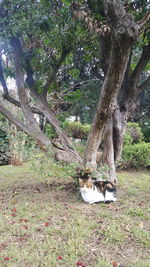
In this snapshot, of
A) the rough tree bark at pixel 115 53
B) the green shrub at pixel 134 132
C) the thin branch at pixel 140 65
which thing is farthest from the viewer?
the green shrub at pixel 134 132

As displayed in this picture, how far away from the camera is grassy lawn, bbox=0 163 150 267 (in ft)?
5.62

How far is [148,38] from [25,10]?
1.84m

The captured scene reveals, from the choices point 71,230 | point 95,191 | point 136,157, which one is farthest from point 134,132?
point 71,230

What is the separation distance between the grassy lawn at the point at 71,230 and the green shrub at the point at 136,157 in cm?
236

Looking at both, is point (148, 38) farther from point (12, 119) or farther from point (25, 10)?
point (12, 119)

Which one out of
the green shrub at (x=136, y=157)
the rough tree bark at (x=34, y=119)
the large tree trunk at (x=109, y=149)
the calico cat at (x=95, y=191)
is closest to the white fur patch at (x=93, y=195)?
the calico cat at (x=95, y=191)

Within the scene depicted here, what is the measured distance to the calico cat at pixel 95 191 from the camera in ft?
9.68

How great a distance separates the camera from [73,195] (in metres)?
3.39

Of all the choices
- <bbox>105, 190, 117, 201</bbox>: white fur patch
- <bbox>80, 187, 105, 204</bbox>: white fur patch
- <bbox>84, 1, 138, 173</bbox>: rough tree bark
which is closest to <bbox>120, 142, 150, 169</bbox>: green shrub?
<bbox>105, 190, 117, 201</bbox>: white fur patch

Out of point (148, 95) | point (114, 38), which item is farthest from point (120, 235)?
point (148, 95)

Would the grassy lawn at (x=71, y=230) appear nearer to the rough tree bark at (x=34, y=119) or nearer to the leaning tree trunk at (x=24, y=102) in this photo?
the rough tree bark at (x=34, y=119)

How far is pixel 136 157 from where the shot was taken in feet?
19.4

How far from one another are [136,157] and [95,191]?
328 cm

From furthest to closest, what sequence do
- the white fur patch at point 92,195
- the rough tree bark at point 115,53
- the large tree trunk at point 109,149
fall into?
1. the large tree trunk at point 109,149
2. the white fur patch at point 92,195
3. the rough tree bark at point 115,53
